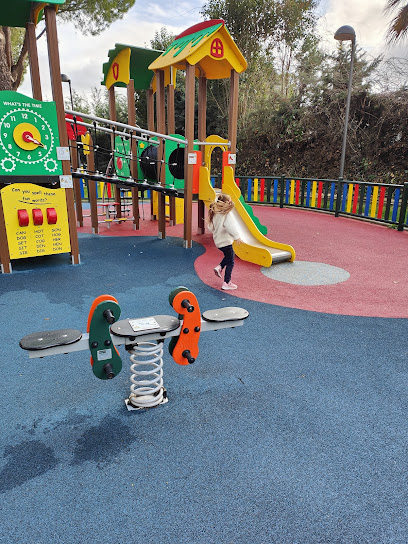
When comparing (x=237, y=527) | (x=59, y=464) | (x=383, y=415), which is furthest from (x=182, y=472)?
(x=383, y=415)

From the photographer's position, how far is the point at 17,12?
5.34m

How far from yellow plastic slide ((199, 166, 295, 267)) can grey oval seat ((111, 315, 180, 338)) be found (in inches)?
143

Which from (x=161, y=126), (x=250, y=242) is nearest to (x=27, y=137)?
(x=161, y=126)

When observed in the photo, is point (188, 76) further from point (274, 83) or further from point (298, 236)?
point (274, 83)

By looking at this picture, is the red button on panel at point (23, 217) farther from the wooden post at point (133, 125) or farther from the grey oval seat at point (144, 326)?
the grey oval seat at point (144, 326)

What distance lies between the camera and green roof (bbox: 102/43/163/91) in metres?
8.40

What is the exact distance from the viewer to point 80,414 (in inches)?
97.4

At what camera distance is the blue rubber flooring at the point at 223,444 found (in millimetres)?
1725

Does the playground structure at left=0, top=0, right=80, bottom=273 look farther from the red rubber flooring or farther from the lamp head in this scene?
the lamp head

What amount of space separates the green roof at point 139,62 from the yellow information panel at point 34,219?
457 cm

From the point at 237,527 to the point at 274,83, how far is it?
63.2ft

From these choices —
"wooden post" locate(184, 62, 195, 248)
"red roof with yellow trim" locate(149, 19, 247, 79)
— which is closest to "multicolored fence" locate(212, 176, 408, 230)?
"red roof with yellow trim" locate(149, 19, 247, 79)

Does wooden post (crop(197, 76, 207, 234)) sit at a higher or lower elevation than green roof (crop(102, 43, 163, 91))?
lower

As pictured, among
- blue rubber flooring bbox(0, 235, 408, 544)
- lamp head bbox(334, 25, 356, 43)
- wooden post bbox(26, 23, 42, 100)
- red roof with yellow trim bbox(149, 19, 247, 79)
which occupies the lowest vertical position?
blue rubber flooring bbox(0, 235, 408, 544)
